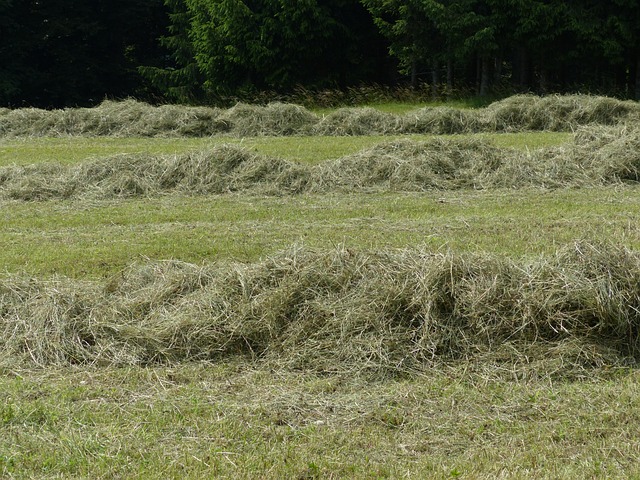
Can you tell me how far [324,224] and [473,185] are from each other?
9.49 ft

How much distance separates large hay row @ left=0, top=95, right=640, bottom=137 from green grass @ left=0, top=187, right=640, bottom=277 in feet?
22.0

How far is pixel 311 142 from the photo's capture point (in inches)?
680

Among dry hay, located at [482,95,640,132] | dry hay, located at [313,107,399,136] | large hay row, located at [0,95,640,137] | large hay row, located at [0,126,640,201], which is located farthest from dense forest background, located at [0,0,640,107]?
large hay row, located at [0,126,640,201]

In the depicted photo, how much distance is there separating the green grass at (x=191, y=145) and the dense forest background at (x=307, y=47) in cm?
922

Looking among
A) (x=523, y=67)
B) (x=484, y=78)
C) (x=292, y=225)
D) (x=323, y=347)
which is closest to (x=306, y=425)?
(x=323, y=347)

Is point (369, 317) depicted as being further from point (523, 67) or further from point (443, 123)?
point (523, 67)

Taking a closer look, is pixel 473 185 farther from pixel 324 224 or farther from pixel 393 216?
pixel 324 224

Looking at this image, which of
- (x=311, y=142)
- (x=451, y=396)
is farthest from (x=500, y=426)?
(x=311, y=142)

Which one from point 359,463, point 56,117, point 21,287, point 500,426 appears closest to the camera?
point 359,463

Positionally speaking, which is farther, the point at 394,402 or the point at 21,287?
the point at 21,287

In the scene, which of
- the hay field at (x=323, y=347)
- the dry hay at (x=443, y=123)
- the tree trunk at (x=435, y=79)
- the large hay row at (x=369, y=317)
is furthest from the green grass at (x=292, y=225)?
the tree trunk at (x=435, y=79)

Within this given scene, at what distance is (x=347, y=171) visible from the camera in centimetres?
1273

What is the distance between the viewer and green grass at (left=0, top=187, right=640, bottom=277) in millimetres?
8883

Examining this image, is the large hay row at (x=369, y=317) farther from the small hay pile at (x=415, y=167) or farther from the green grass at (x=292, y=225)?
the small hay pile at (x=415, y=167)
